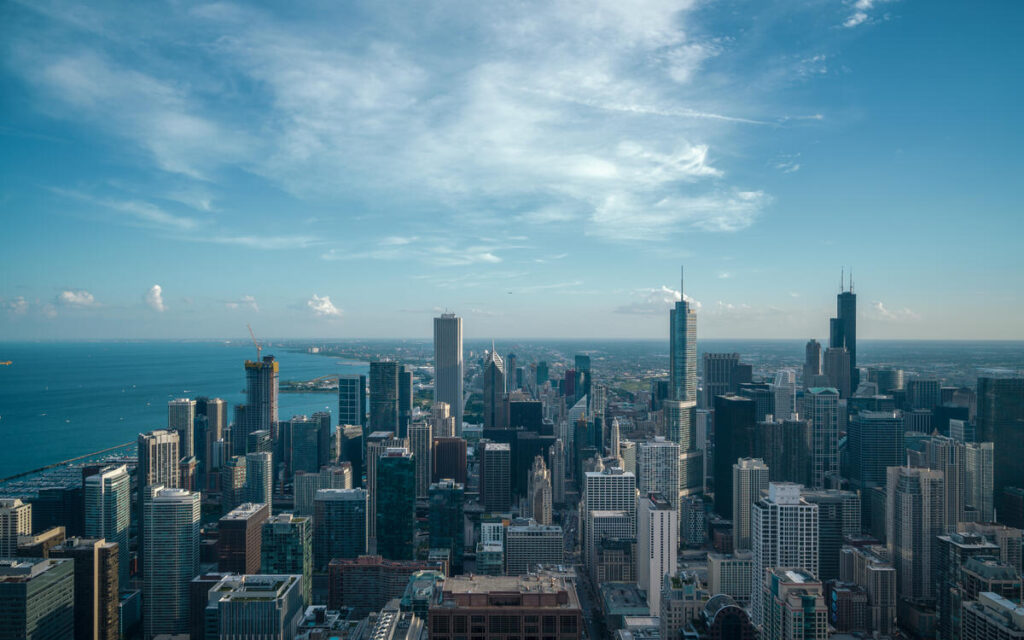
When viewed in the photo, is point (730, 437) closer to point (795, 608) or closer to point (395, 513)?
point (395, 513)

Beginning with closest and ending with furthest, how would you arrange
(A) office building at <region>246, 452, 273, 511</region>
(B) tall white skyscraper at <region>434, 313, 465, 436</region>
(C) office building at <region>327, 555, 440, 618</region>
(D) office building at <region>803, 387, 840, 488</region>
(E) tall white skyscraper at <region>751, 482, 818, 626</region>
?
1. (E) tall white skyscraper at <region>751, 482, 818, 626</region>
2. (C) office building at <region>327, 555, 440, 618</region>
3. (A) office building at <region>246, 452, 273, 511</region>
4. (D) office building at <region>803, 387, 840, 488</region>
5. (B) tall white skyscraper at <region>434, 313, 465, 436</region>

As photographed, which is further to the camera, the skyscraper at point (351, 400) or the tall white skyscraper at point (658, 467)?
the skyscraper at point (351, 400)

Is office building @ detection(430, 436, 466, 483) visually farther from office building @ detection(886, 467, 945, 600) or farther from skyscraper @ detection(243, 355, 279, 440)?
office building @ detection(886, 467, 945, 600)

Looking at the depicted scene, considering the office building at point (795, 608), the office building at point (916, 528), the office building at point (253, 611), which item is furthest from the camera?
the office building at point (916, 528)

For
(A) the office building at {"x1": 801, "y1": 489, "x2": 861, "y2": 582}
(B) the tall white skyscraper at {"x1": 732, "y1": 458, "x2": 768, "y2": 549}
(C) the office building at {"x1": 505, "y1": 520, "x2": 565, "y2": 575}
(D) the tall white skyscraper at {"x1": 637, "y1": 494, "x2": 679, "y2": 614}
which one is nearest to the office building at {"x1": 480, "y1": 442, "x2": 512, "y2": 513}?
(C) the office building at {"x1": 505, "y1": 520, "x2": 565, "y2": 575}

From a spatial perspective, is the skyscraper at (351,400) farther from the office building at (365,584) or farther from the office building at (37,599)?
the office building at (37,599)

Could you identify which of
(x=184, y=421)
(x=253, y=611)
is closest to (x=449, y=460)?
(x=184, y=421)

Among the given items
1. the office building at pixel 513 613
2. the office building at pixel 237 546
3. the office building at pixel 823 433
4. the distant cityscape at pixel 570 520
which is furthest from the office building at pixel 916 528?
the office building at pixel 237 546
